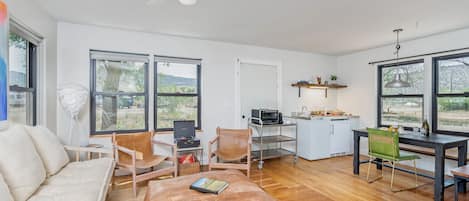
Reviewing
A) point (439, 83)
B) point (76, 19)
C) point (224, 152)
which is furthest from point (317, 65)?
point (76, 19)

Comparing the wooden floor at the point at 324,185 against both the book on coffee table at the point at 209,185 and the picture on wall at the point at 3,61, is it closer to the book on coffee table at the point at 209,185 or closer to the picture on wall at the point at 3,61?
the book on coffee table at the point at 209,185

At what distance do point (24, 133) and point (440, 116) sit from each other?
5.44 metres

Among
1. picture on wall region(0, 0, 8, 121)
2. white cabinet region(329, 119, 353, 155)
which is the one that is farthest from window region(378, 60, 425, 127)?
picture on wall region(0, 0, 8, 121)

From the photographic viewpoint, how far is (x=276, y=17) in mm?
3049

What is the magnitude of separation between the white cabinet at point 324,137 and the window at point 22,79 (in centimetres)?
423

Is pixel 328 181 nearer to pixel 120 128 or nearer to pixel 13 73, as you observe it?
pixel 120 128

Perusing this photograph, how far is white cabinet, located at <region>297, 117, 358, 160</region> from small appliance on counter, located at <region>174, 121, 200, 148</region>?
222cm

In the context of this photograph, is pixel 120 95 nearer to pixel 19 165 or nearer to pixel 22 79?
pixel 22 79

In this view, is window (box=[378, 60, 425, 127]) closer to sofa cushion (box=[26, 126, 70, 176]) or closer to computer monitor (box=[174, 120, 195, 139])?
computer monitor (box=[174, 120, 195, 139])

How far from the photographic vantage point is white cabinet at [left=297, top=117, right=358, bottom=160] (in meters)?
4.51

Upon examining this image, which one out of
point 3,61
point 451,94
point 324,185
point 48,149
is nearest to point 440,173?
point 324,185

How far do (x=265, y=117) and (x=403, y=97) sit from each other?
265 centimetres

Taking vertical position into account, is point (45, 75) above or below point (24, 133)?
above

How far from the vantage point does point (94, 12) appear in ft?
9.46
